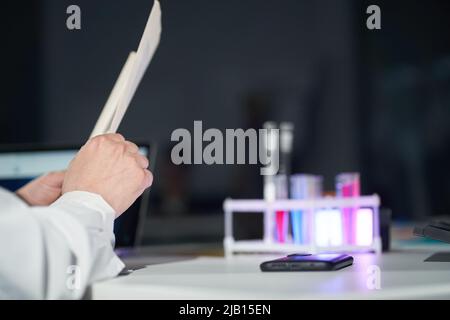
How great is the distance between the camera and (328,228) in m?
1.07

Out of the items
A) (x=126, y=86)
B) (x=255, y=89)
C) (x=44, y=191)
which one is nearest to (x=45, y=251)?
(x=126, y=86)

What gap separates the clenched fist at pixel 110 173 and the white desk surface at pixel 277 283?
10 centimetres

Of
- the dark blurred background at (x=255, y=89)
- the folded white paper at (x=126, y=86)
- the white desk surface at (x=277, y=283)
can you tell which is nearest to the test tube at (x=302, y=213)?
the white desk surface at (x=277, y=283)

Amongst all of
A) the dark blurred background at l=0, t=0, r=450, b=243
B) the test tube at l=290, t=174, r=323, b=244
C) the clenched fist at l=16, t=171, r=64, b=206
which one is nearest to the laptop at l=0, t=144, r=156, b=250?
the clenched fist at l=16, t=171, r=64, b=206

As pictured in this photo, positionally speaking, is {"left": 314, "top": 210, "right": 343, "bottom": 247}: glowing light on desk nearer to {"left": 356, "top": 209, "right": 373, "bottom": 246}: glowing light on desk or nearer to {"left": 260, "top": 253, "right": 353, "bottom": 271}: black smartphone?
{"left": 356, "top": 209, "right": 373, "bottom": 246}: glowing light on desk

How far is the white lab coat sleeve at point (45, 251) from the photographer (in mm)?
606

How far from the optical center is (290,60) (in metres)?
2.01

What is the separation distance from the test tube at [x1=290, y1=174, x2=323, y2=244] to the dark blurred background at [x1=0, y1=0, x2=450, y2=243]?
2.49 feet

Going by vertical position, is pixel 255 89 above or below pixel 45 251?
above

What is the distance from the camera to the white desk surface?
594 millimetres

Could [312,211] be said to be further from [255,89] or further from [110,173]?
[255,89]

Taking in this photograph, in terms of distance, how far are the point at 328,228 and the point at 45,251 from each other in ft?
1.87

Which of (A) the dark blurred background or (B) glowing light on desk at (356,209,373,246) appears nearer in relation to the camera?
(B) glowing light on desk at (356,209,373,246)
